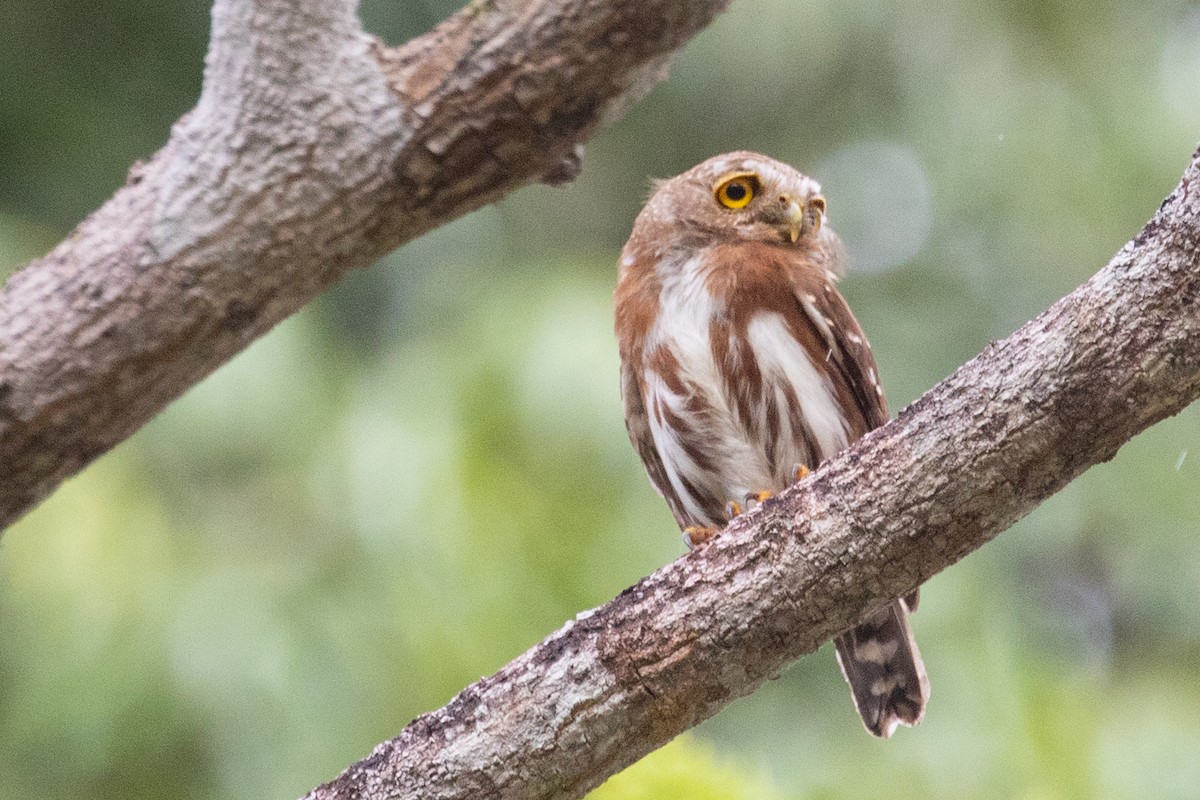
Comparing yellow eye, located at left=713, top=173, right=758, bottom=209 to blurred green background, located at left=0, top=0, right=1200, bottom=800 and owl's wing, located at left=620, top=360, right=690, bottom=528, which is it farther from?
blurred green background, located at left=0, top=0, right=1200, bottom=800

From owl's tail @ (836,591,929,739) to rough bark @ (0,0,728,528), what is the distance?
5.52 feet

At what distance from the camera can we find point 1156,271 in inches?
101

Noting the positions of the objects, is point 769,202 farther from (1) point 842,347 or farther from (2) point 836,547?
(2) point 836,547

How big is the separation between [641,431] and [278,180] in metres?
1.52

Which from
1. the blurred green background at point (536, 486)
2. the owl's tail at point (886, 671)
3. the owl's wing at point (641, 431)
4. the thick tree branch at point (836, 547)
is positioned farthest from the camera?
the blurred green background at point (536, 486)

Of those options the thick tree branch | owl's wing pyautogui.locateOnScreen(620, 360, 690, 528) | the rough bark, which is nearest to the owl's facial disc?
owl's wing pyautogui.locateOnScreen(620, 360, 690, 528)

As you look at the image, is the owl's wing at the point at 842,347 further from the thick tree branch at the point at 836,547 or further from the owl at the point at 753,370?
the thick tree branch at the point at 836,547

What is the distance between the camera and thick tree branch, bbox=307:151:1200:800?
256 centimetres

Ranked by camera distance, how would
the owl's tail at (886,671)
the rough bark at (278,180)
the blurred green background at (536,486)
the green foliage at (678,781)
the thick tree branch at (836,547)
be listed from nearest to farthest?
the thick tree branch at (836,547), the rough bark at (278,180), the green foliage at (678,781), the owl's tail at (886,671), the blurred green background at (536,486)

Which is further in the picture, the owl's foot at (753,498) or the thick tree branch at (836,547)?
the owl's foot at (753,498)

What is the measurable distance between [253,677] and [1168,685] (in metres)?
3.96

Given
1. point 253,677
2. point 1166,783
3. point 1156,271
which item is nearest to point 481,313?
point 253,677

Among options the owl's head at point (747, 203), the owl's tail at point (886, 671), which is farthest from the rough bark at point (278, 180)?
the owl's tail at point (886, 671)

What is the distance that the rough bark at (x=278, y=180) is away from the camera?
3.17m
